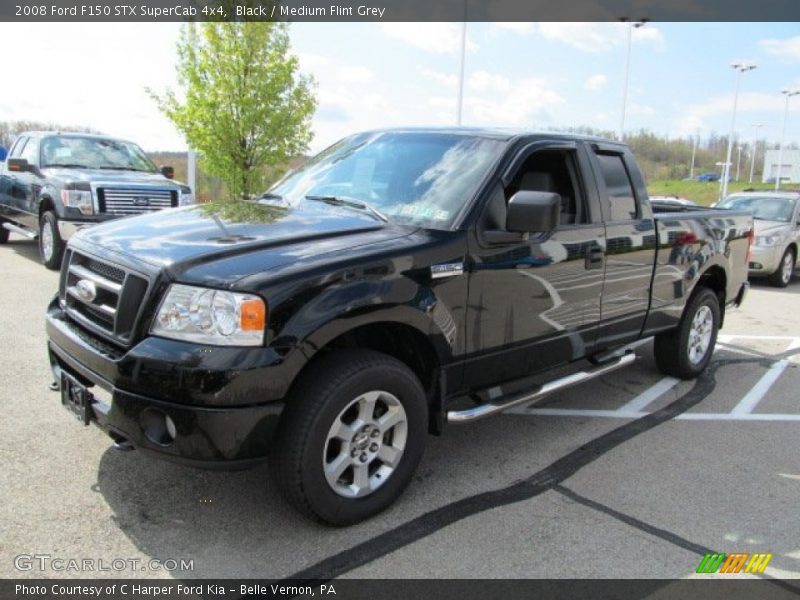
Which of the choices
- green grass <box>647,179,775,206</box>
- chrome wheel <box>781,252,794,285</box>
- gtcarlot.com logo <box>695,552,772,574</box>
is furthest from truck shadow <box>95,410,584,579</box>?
green grass <box>647,179,775,206</box>

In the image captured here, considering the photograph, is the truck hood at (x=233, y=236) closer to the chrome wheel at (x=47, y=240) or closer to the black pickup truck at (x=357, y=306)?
the black pickup truck at (x=357, y=306)

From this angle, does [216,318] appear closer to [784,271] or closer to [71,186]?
[71,186]

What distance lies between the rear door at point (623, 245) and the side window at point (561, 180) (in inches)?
8.4

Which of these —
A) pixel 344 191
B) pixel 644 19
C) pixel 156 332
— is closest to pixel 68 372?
pixel 156 332

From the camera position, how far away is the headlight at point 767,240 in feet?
40.0

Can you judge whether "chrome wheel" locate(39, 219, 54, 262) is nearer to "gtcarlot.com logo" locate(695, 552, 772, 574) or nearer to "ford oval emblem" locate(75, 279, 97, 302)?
"ford oval emblem" locate(75, 279, 97, 302)

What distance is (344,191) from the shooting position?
423 centimetres

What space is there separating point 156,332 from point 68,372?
86cm

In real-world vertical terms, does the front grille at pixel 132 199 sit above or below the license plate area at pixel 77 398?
above

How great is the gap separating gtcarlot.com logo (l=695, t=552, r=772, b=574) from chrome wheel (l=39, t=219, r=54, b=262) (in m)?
8.94

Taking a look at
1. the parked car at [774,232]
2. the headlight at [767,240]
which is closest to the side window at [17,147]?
the parked car at [774,232]

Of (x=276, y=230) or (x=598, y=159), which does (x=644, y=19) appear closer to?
(x=598, y=159)

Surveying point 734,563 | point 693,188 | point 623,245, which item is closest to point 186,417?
Answer: point 734,563

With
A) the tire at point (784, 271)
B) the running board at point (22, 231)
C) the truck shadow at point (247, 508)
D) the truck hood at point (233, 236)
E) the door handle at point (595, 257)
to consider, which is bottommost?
the truck shadow at point (247, 508)
